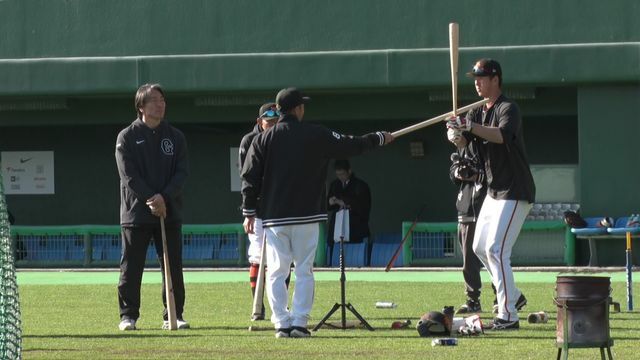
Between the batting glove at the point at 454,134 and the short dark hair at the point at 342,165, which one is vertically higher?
the batting glove at the point at 454,134

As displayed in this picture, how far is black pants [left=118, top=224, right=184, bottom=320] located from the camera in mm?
11633

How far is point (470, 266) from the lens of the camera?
13086 millimetres

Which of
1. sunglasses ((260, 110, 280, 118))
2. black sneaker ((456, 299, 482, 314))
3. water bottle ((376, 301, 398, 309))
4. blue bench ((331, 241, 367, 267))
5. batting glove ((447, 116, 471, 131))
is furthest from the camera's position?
blue bench ((331, 241, 367, 267))

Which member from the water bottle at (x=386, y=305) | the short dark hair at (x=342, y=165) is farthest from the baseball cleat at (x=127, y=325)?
the short dark hair at (x=342, y=165)

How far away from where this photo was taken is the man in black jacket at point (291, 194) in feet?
34.9

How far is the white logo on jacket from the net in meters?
2.80

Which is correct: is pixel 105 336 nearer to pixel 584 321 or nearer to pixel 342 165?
pixel 584 321

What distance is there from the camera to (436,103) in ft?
75.4

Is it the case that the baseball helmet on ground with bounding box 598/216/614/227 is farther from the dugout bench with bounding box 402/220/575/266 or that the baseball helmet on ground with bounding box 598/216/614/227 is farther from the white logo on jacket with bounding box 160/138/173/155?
the white logo on jacket with bounding box 160/138/173/155

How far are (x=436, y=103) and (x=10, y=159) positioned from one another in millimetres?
8695

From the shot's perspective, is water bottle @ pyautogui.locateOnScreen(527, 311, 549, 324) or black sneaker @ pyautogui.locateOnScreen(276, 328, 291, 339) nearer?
black sneaker @ pyautogui.locateOnScreen(276, 328, 291, 339)

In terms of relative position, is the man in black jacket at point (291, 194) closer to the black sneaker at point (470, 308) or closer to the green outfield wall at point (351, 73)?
the black sneaker at point (470, 308)

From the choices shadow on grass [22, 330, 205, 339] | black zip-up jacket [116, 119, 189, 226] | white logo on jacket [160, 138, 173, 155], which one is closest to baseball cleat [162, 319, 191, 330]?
shadow on grass [22, 330, 205, 339]

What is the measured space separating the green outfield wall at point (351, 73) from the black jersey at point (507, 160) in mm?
10350
